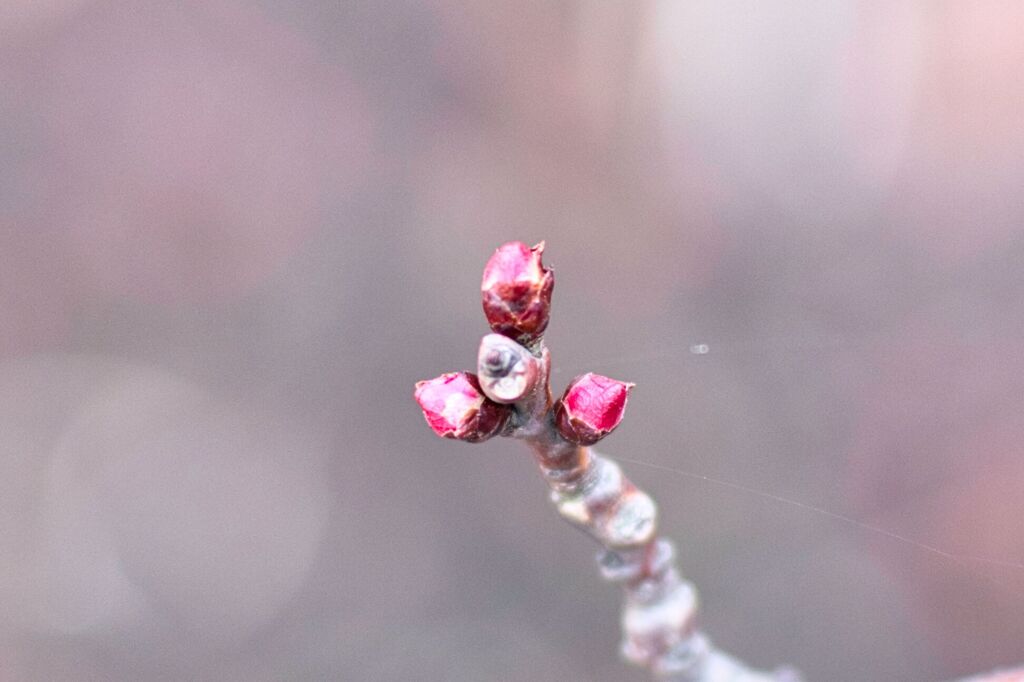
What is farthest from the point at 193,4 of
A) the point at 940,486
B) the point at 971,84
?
the point at 940,486

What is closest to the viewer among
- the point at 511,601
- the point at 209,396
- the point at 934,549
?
the point at 934,549

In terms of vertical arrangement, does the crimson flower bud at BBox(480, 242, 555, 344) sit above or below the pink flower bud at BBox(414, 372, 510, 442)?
above

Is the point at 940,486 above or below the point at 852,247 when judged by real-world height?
below

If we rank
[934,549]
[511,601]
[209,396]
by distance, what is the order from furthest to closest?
Result: [209,396], [511,601], [934,549]

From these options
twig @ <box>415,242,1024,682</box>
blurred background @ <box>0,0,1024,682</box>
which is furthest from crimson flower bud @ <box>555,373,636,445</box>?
blurred background @ <box>0,0,1024,682</box>

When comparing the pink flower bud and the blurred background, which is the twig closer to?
the pink flower bud

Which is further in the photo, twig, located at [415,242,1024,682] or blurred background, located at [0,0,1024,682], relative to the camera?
blurred background, located at [0,0,1024,682]

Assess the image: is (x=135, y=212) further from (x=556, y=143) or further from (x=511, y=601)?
(x=511, y=601)
